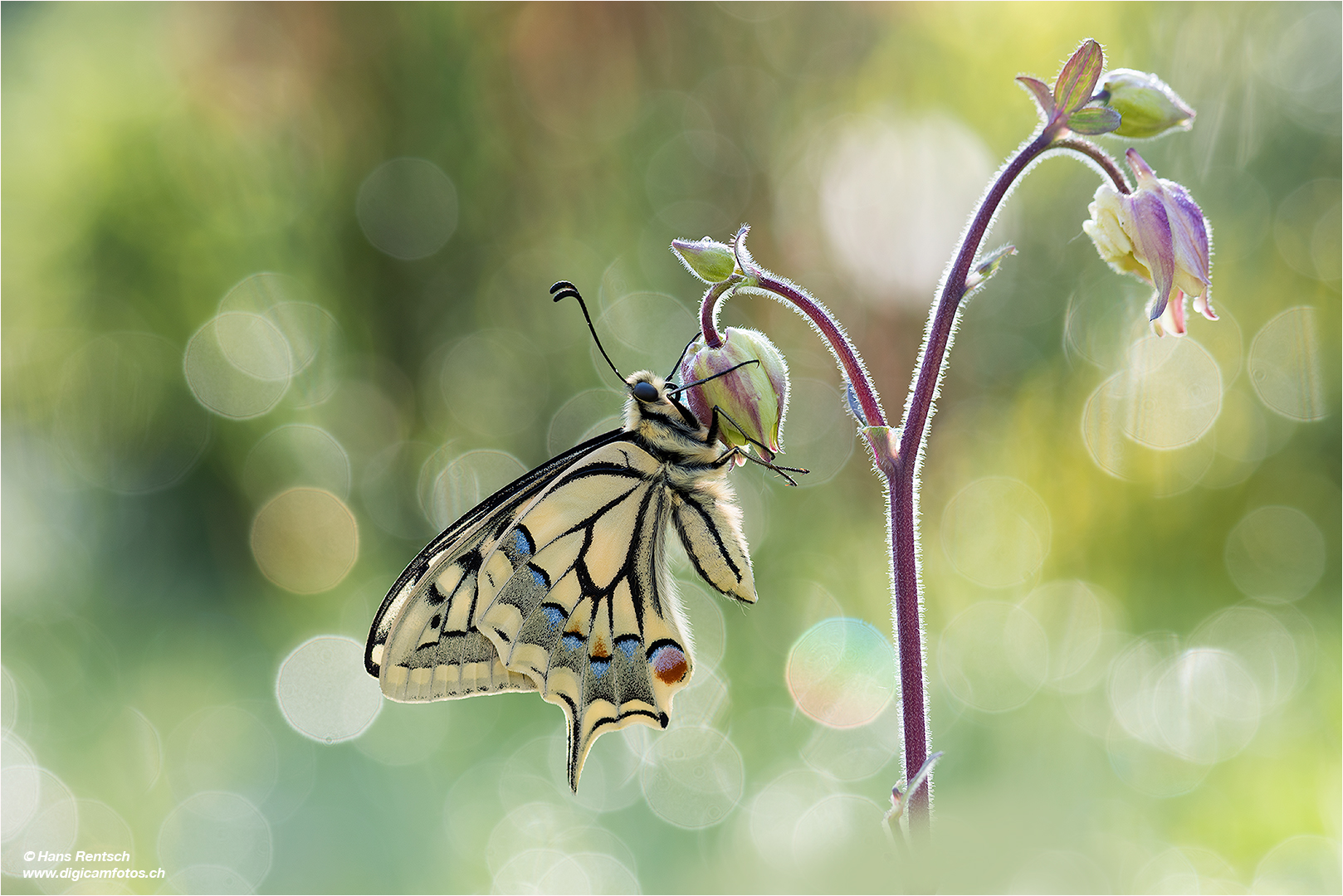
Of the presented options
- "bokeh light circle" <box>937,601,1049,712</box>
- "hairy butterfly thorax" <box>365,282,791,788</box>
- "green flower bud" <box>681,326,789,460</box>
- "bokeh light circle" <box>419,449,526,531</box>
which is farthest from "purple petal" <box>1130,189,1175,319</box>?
"bokeh light circle" <box>419,449,526,531</box>

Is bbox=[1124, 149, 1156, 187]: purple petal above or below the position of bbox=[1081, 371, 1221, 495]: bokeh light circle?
below

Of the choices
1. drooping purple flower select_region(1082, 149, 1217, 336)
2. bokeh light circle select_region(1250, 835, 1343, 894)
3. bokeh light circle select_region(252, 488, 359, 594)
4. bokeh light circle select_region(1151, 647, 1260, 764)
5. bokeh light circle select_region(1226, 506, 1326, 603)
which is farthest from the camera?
bokeh light circle select_region(252, 488, 359, 594)

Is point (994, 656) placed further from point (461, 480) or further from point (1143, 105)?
point (461, 480)

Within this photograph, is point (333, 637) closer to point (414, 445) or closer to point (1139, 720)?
point (414, 445)

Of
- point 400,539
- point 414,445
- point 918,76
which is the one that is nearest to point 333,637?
point 400,539

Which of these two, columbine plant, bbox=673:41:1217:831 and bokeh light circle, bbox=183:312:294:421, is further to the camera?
bokeh light circle, bbox=183:312:294:421

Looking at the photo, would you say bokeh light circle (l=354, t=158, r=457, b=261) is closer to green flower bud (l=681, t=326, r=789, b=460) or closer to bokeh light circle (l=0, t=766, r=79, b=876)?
bokeh light circle (l=0, t=766, r=79, b=876)

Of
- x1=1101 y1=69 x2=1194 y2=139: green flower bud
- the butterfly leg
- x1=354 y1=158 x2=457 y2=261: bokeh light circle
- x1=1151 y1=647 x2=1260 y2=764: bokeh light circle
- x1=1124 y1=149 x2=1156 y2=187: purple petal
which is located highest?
x1=354 y1=158 x2=457 y2=261: bokeh light circle

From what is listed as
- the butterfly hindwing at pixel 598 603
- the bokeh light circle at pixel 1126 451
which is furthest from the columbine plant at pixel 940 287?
the bokeh light circle at pixel 1126 451

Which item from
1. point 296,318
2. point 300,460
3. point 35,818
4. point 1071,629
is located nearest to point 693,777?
point 1071,629
